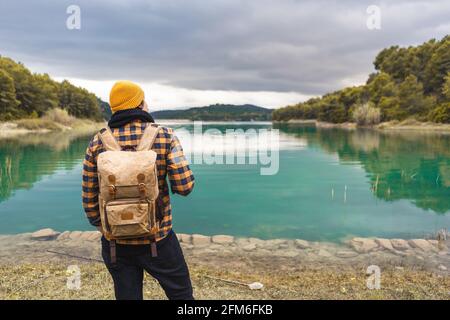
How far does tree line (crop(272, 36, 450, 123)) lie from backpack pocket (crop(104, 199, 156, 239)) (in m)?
89.6

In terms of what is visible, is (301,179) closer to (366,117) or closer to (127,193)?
(127,193)

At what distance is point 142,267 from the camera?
3623 mm

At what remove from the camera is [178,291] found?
3.71 metres

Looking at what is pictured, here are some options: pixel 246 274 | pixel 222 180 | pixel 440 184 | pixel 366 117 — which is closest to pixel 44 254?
pixel 246 274

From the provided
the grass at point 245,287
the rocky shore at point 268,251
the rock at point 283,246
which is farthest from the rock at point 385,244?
the rock at point 283,246

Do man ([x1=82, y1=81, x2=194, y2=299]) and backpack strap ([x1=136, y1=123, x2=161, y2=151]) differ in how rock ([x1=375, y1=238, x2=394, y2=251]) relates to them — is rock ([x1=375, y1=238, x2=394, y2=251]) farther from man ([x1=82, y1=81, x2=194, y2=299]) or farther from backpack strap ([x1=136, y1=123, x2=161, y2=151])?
backpack strap ([x1=136, y1=123, x2=161, y2=151])

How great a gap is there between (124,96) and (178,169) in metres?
0.82

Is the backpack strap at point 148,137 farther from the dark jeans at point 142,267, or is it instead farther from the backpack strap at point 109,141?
the dark jeans at point 142,267

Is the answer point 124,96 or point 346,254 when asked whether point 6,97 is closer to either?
point 346,254

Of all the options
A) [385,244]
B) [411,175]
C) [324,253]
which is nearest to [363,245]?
[385,244]

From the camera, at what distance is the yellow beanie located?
11.3 feet

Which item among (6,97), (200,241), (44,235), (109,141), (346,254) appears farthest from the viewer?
(6,97)

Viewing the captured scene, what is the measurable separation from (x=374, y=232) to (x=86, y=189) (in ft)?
37.0
